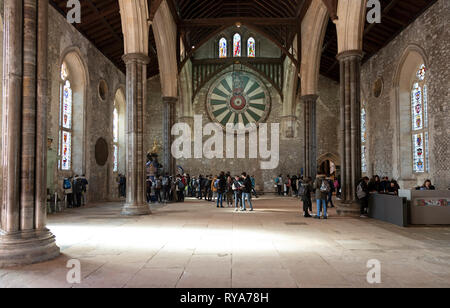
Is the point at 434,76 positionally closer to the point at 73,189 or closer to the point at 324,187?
the point at 324,187

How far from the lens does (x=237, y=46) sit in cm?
2195

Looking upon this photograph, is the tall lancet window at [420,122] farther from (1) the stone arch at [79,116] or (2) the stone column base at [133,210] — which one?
(1) the stone arch at [79,116]

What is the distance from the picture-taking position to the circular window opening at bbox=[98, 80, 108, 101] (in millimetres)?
15938

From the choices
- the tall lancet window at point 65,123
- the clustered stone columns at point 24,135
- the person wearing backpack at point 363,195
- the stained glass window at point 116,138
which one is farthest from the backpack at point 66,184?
the person wearing backpack at point 363,195

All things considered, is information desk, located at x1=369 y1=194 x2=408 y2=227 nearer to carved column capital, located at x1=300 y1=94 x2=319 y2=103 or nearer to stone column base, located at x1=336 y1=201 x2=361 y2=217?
stone column base, located at x1=336 y1=201 x2=361 y2=217

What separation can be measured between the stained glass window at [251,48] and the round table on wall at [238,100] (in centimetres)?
115

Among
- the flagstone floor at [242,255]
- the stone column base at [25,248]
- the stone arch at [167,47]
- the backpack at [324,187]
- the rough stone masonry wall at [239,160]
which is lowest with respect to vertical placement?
the flagstone floor at [242,255]

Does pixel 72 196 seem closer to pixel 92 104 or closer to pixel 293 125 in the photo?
pixel 92 104

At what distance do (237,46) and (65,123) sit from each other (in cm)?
1205

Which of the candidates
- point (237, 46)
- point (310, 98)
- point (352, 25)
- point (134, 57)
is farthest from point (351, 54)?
point (237, 46)

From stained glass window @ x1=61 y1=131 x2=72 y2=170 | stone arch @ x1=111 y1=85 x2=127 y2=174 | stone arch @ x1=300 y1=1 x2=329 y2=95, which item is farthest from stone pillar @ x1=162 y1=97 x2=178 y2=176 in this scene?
stone arch @ x1=300 y1=1 x2=329 y2=95

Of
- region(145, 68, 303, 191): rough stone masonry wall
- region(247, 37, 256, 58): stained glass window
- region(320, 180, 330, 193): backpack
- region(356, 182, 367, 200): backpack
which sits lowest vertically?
region(356, 182, 367, 200): backpack

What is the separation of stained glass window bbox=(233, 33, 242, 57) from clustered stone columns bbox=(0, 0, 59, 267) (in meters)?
17.7

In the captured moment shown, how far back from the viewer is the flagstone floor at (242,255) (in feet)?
12.2
